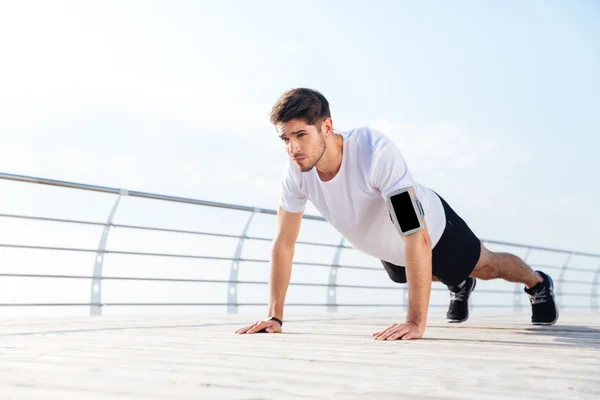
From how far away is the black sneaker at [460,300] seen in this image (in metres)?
3.40

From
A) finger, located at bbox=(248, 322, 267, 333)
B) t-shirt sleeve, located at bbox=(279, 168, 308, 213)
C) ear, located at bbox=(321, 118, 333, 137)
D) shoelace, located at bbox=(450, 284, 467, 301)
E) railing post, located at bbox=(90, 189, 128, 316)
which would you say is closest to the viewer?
ear, located at bbox=(321, 118, 333, 137)

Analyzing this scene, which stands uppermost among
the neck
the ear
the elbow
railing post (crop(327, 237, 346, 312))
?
the ear

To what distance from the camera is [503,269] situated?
3127 mm

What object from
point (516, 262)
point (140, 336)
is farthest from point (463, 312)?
point (140, 336)

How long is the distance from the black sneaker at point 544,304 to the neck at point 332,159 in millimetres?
1246

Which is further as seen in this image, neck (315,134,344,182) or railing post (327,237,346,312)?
railing post (327,237,346,312)

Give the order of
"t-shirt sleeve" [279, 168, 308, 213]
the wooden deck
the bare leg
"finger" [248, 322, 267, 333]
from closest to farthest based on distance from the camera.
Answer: the wooden deck < "finger" [248, 322, 267, 333] < "t-shirt sleeve" [279, 168, 308, 213] < the bare leg

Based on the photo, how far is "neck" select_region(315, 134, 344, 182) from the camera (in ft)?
8.17

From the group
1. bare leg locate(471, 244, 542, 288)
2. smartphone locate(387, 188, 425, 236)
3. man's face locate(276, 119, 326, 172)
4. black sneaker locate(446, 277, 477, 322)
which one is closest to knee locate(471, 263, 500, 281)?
bare leg locate(471, 244, 542, 288)

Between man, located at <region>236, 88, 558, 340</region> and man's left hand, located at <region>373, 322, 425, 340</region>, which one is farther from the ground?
man, located at <region>236, 88, 558, 340</region>

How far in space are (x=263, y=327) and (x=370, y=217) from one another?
0.55 m

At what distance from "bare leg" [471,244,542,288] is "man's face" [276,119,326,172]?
1014mm

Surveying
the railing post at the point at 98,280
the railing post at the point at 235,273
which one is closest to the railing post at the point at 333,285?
the railing post at the point at 235,273

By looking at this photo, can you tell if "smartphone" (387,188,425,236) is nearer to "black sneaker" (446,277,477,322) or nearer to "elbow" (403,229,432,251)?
"elbow" (403,229,432,251)
